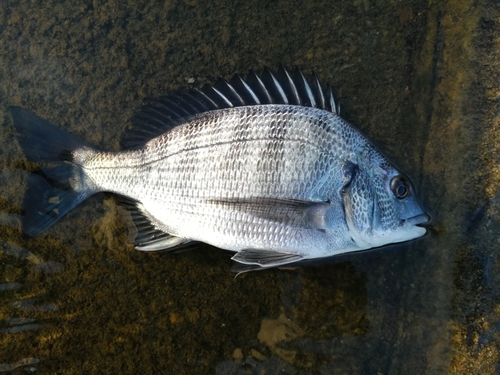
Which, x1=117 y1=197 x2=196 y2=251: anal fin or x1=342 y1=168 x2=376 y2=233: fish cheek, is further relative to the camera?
x1=117 y1=197 x2=196 y2=251: anal fin

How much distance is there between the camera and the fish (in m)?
2.04

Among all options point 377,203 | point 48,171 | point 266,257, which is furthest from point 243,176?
point 48,171

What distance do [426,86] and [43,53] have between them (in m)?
2.37

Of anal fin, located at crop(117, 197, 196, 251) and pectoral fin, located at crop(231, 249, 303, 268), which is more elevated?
anal fin, located at crop(117, 197, 196, 251)

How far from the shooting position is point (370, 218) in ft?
6.61

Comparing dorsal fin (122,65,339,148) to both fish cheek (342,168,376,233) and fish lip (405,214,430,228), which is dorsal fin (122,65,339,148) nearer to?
fish cheek (342,168,376,233)

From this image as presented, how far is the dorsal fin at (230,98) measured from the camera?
2238 millimetres

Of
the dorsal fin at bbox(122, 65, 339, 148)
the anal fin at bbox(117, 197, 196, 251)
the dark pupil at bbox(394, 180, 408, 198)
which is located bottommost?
the anal fin at bbox(117, 197, 196, 251)

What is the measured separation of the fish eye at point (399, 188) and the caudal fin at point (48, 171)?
5.64 feet

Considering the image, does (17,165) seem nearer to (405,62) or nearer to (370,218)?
(370,218)

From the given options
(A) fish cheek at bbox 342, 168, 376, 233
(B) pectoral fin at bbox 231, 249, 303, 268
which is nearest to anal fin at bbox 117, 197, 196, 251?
(B) pectoral fin at bbox 231, 249, 303, 268

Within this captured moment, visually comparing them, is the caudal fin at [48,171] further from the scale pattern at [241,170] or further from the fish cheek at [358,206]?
the fish cheek at [358,206]

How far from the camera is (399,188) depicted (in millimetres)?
2055

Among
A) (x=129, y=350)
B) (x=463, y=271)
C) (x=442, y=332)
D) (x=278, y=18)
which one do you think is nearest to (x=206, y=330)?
(x=129, y=350)
